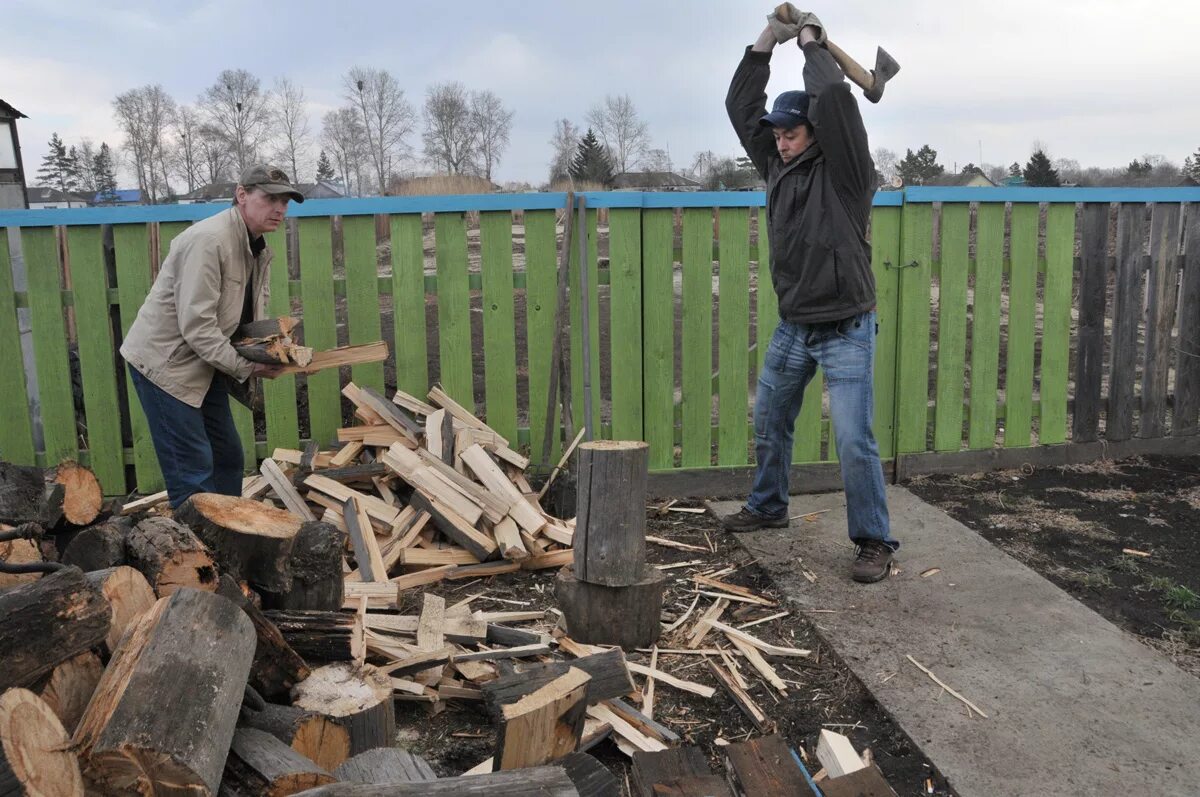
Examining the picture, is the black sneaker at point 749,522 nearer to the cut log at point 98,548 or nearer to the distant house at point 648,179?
the cut log at point 98,548

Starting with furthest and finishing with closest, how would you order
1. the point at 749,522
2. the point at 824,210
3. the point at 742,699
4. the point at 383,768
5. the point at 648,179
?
the point at 648,179
the point at 749,522
the point at 824,210
the point at 742,699
the point at 383,768

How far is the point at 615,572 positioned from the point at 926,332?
315 centimetres

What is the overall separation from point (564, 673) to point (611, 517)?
0.84 meters

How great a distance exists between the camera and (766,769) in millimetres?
2545

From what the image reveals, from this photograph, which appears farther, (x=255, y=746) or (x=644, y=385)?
(x=644, y=385)

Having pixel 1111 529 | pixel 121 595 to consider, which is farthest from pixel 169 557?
pixel 1111 529

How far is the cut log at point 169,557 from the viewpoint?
2768 mm

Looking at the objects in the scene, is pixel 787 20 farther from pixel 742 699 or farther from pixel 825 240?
pixel 742 699

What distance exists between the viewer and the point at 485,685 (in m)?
2.96

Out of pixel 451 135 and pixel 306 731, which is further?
pixel 451 135

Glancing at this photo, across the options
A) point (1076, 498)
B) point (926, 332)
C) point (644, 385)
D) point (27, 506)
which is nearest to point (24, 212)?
point (27, 506)

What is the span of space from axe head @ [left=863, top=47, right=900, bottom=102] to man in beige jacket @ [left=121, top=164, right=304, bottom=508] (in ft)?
8.60

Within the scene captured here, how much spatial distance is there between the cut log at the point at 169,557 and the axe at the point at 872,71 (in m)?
3.35

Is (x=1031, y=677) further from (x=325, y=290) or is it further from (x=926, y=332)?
(x=325, y=290)
